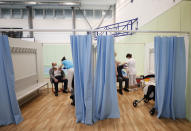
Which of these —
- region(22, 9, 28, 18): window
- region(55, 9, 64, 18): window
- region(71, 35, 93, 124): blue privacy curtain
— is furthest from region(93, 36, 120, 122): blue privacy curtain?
region(22, 9, 28, 18): window

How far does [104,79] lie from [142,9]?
3.09 metres

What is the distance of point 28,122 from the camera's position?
2100 mm

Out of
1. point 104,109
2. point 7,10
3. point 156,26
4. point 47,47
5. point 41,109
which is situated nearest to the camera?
point 104,109

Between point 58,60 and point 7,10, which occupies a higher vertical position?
point 7,10

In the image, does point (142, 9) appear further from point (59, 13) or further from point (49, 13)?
point (49, 13)

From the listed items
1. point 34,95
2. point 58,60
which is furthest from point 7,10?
point 34,95

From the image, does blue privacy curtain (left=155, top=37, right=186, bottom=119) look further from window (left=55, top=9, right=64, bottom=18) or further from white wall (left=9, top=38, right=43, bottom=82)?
window (left=55, top=9, right=64, bottom=18)

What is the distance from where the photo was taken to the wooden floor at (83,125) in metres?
1.91

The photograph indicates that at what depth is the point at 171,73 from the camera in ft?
6.68

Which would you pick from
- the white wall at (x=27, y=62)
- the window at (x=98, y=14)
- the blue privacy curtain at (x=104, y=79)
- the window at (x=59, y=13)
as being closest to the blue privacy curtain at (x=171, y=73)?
the blue privacy curtain at (x=104, y=79)

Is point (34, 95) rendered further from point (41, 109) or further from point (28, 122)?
point (28, 122)

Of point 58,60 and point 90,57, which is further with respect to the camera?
point 58,60

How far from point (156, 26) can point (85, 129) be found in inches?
118

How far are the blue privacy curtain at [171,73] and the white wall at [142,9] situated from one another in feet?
2.87
